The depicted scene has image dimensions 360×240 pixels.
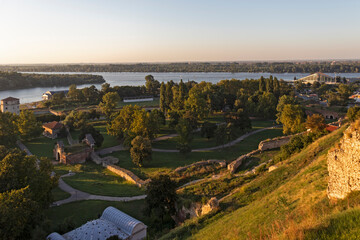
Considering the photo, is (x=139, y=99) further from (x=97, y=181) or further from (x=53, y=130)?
(x=97, y=181)

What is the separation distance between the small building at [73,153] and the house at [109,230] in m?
18.6

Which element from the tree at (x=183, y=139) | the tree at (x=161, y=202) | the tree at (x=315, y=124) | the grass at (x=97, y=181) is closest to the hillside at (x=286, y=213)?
the tree at (x=161, y=202)

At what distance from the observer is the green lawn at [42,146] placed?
36412 millimetres

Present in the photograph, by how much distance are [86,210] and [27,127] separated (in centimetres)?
2810

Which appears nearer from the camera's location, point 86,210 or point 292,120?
point 86,210

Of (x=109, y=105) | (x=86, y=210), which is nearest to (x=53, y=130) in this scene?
(x=109, y=105)

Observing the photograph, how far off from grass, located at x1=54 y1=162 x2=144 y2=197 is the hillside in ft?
35.0

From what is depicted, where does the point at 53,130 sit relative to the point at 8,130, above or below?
below

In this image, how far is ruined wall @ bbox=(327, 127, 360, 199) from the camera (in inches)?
343

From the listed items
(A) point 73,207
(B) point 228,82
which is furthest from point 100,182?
(B) point 228,82

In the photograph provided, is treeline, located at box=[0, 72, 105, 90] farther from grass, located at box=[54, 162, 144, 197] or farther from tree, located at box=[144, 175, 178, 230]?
tree, located at box=[144, 175, 178, 230]

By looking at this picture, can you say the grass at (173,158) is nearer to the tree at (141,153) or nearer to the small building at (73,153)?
the tree at (141,153)

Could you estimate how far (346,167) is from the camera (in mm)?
9039

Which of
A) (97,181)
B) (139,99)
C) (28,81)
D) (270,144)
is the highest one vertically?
(28,81)
